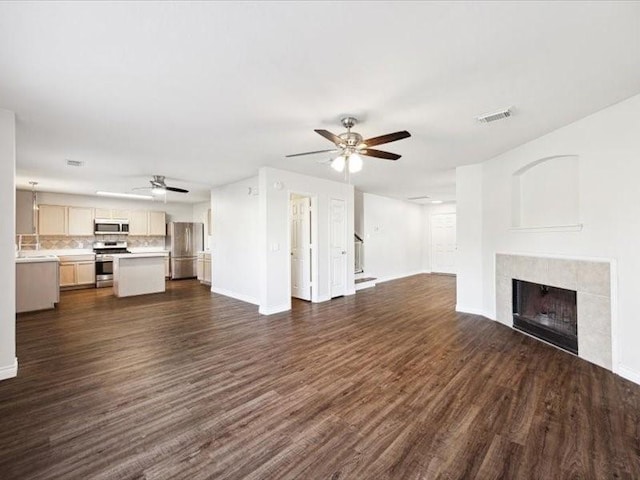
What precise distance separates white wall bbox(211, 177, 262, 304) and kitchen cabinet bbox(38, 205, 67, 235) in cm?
420

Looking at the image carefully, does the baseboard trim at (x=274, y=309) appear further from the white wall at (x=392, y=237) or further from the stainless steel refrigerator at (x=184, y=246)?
the stainless steel refrigerator at (x=184, y=246)

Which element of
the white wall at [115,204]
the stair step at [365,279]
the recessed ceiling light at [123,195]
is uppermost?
the recessed ceiling light at [123,195]

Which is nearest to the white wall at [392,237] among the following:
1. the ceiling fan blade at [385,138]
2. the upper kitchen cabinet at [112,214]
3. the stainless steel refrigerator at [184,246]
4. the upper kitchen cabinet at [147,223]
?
the ceiling fan blade at [385,138]

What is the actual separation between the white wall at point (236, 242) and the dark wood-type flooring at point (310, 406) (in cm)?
198

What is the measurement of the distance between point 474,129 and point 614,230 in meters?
1.75

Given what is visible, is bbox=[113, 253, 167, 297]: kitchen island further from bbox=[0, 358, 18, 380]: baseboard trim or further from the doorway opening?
bbox=[0, 358, 18, 380]: baseboard trim

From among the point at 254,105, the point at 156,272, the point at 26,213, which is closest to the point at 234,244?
the point at 156,272

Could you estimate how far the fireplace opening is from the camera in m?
3.49

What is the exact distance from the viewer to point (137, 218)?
889 centimetres

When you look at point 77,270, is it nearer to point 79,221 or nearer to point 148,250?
point 79,221

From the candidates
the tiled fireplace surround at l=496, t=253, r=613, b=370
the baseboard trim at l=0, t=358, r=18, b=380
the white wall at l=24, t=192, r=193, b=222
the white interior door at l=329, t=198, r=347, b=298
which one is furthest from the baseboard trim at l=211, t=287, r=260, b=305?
the tiled fireplace surround at l=496, t=253, r=613, b=370

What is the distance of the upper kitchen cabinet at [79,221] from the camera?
25.5ft

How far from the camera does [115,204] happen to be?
8.70 m

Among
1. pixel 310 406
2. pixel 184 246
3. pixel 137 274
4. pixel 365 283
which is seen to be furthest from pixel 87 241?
pixel 310 406
